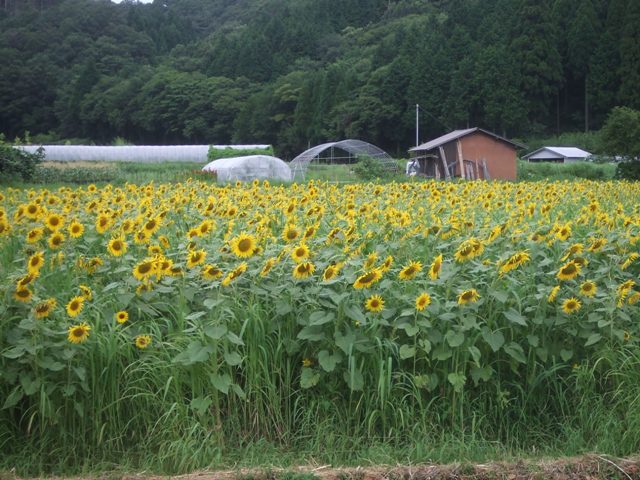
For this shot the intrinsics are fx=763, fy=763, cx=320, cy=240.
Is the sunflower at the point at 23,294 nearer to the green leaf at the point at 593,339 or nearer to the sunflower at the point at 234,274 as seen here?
the sunflower at the point at 234,274

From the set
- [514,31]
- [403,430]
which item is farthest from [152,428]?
[514,31]

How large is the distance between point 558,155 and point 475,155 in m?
15.7

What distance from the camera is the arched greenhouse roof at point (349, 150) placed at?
25.7 meters

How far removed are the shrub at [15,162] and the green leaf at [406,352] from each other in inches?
663

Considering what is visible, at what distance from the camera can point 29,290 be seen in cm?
326

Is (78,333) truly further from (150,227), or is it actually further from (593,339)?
(593,339)

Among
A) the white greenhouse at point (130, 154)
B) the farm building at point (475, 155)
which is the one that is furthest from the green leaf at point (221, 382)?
the white greenhouse at point (130, 154)

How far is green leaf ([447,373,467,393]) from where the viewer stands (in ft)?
11.0

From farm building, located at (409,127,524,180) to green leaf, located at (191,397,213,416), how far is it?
23.2 meters

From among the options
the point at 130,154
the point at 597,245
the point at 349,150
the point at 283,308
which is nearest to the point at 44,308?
the point at 283,308

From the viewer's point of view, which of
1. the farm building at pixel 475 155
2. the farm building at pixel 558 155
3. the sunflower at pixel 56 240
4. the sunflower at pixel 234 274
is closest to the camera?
the sunflower at pixel 234 274

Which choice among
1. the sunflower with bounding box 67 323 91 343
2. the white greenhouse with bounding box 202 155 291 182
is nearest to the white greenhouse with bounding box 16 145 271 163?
the white greenhouse with bounding box 202 155 291 182

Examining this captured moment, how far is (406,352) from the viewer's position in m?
3.38

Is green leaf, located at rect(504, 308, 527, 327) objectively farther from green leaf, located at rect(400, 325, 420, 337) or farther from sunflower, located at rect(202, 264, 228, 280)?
sunflower, located at rect(202, 264, 228, 280)
